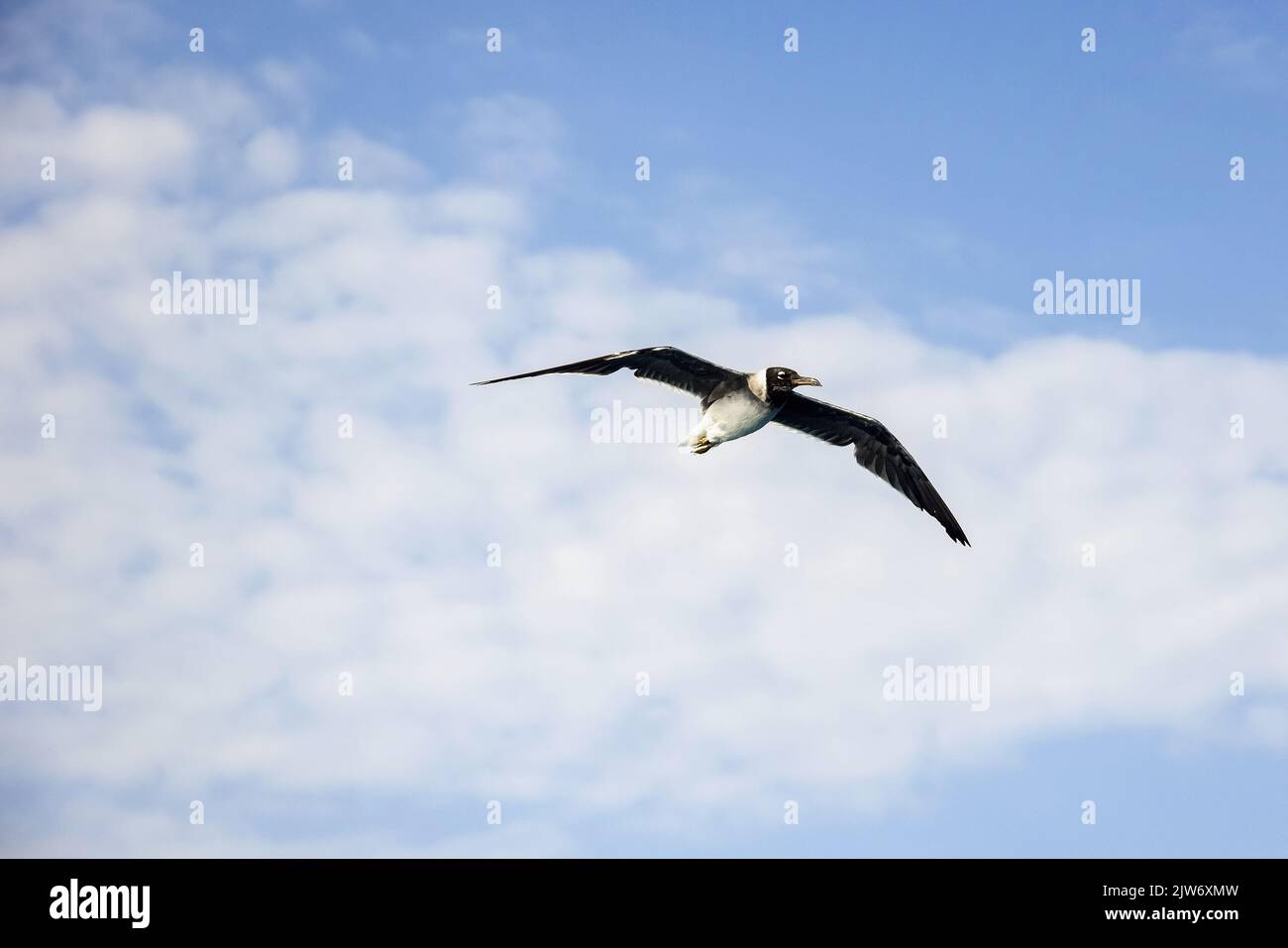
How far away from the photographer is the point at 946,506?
34.2 metres

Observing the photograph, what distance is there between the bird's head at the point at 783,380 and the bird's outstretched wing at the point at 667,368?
2.85 feet

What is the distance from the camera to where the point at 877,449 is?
112 ft

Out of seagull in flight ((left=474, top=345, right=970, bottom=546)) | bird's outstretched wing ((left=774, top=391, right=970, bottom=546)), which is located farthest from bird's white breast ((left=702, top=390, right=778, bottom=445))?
bird's outstretched wing ((left=774, top=391, right=970, bottom=546))

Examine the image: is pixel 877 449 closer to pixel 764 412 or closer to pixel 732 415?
pixel 764 412

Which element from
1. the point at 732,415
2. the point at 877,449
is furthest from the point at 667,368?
the point at 877,449

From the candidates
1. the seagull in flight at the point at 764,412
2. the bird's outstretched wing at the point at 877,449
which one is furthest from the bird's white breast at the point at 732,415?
the bird's outstretched wing at the point at 877,449

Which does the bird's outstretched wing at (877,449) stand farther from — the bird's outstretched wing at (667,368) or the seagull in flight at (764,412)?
the bird's outstretched wing at (667,368)

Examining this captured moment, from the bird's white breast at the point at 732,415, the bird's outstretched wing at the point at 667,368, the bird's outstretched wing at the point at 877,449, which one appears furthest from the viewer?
the bird's outstretched wing at the point at 877,449

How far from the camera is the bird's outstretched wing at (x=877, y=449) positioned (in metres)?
33.0

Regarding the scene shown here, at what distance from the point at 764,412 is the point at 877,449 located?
4980 millimetres

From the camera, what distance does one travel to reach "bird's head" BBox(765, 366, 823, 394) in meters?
30.3
